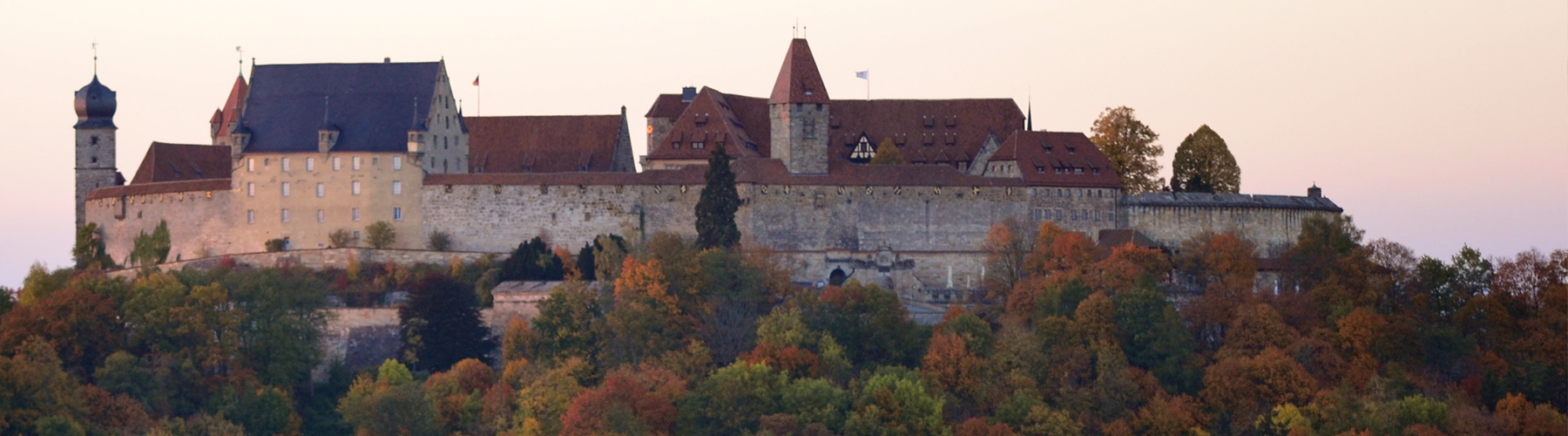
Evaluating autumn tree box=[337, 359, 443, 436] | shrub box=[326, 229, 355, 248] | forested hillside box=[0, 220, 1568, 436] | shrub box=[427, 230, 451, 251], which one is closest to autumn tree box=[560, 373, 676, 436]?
forested hillside box=[0, 220, 1568, 436]

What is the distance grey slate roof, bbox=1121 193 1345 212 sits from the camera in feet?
270

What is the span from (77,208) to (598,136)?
16.5 metres

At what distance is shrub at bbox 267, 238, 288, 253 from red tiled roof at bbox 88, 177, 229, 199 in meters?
2.33

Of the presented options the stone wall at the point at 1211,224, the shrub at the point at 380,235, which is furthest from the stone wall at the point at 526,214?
the stone wall at the point at 1211,224

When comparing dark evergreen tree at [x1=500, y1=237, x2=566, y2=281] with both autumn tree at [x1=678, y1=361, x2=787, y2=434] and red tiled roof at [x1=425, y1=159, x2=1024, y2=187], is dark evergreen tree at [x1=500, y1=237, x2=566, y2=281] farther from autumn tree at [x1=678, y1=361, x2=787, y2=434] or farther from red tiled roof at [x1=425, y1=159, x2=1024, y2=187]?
autumn tree at [x1=678, y1=361, x2=787, y2=434]

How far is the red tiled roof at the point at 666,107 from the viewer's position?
284ft

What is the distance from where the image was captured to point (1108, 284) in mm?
73625

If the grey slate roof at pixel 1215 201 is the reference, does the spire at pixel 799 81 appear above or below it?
above

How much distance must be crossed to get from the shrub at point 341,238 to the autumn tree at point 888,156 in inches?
618

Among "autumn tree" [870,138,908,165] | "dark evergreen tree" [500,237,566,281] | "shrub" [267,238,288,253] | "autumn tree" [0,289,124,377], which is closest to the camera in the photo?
"autumn tree" [0,289,124,377]

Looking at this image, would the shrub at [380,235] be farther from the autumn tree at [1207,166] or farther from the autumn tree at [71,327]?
the autumn tree at [1207,166]

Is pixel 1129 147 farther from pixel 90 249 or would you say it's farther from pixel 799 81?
pixel 90 249

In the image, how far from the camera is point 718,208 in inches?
3031

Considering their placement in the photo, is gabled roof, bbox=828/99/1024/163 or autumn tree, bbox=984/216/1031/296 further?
gabled roof, bbox=828/99/1024/163
